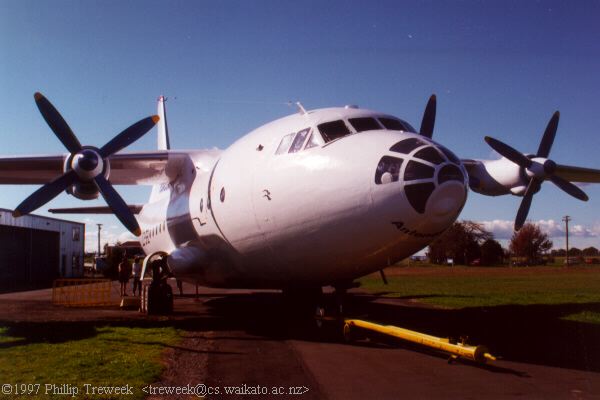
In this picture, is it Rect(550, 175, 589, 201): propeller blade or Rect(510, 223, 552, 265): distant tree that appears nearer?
Rect(550, 175, 589, 201): propeller blade

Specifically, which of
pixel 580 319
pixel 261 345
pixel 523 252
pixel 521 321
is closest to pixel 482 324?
pixel 521 321

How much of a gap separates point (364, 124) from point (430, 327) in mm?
5360

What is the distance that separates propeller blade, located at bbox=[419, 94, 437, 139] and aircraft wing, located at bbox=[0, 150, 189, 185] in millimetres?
7420

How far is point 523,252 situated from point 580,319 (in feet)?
332

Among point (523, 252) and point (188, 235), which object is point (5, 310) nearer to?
point (188, 235)

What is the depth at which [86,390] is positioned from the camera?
6.78 metres

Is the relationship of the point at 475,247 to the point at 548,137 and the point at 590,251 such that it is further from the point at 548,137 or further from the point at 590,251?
the point at 590,251

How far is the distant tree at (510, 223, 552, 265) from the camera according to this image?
101688 mm

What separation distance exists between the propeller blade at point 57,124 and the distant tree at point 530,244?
323ft

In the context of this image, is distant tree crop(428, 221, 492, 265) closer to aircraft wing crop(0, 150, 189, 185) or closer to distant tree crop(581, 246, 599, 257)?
aircraft wing crop(0, 150, 189, 185)

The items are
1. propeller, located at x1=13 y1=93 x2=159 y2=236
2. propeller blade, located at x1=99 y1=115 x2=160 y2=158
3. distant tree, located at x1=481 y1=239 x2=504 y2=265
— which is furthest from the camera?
distant tree, located at x1=481 y1=239 x2=504 y2=265

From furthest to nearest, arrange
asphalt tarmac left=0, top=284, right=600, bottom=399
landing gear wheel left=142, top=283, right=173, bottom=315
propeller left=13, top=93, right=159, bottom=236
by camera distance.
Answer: landing gear wheel left=142, top=283, right=173, bottom=315
propeller left=13, top=93, right=159, bottom=236
asphalt tarmac left=0, top=284, right=600, bottom=399

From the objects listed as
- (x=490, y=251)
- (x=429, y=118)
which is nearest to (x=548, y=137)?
(x=429, y=118)

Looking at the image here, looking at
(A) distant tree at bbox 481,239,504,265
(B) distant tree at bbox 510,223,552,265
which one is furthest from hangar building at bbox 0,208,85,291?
(B) distant tree at bbox 510,223,552,265
